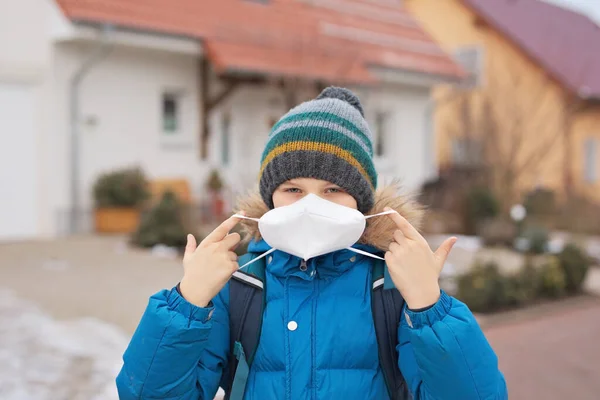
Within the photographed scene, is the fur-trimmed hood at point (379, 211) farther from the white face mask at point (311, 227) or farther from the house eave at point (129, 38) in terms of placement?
the house eave at point (129, 38)

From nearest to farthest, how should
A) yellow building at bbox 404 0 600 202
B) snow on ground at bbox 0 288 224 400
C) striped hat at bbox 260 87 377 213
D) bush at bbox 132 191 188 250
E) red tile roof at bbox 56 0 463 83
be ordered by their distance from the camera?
striped hat at bbox 260 87 377 213, snow on ground at bbox 0 288 224 400, bush at bbox 132 191 188 250, red tile roof at bbox 56 0 463 83, yellow building at bbox 404 0 600 202

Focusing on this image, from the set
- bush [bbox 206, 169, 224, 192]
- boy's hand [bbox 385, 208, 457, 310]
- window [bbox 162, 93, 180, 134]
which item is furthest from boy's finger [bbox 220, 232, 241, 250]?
window [bbox 162, 93, 180, 134]

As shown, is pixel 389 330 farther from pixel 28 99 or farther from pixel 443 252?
pixel 28 99

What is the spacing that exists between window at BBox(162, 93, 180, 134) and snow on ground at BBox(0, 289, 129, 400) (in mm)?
7409

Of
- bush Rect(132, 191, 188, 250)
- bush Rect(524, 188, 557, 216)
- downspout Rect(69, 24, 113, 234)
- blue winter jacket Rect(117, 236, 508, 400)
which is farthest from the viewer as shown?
bush Rect(524, 188, 557, 216)

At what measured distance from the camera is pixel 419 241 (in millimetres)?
1936

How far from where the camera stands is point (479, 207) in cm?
1405

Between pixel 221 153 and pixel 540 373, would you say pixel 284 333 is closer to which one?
pixel 540 373

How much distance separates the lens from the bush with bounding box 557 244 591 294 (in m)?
8.62

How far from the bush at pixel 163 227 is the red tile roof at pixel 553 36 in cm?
1638

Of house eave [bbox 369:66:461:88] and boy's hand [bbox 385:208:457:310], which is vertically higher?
house eave [bbox 369:66:461:88]

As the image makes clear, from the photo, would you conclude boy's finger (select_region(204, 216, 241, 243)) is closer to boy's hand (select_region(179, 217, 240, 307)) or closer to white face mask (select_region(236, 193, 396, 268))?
boy's hand (select_region(179, 217, 240, 307))

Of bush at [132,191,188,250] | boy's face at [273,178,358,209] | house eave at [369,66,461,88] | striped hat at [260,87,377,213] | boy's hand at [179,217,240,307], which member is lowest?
bush at [132,191,188,250]

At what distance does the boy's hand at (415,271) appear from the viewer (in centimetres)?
191
